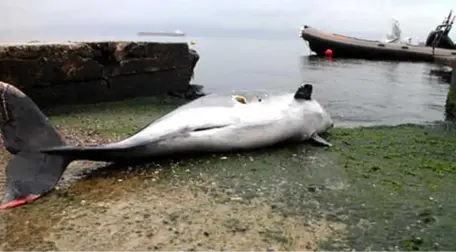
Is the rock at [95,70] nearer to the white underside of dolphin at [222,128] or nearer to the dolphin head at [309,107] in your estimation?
the white underside of dolphin at [222,128]

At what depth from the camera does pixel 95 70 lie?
29.7 ft

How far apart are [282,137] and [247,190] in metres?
1.66

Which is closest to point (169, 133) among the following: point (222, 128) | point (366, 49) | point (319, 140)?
point (222, 128)

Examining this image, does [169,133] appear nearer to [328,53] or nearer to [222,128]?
[222,128]

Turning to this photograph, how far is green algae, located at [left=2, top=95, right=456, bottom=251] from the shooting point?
12.1 feet

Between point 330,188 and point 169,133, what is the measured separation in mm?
1767

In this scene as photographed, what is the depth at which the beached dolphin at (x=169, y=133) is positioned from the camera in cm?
427

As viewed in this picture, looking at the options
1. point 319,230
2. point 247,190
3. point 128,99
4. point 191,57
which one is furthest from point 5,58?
point 319,230

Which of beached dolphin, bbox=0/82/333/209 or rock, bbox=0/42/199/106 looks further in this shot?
rock, bbox=0/42/199/106

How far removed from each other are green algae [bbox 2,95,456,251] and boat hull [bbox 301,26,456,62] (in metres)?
28.2

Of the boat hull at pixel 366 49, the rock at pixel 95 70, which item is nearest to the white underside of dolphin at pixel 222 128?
the rock at pixel 95 70

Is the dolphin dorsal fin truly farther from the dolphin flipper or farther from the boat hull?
the boat hull

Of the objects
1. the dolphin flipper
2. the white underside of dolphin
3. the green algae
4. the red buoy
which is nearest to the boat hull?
the red buoy

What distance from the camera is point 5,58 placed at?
25.2ft
